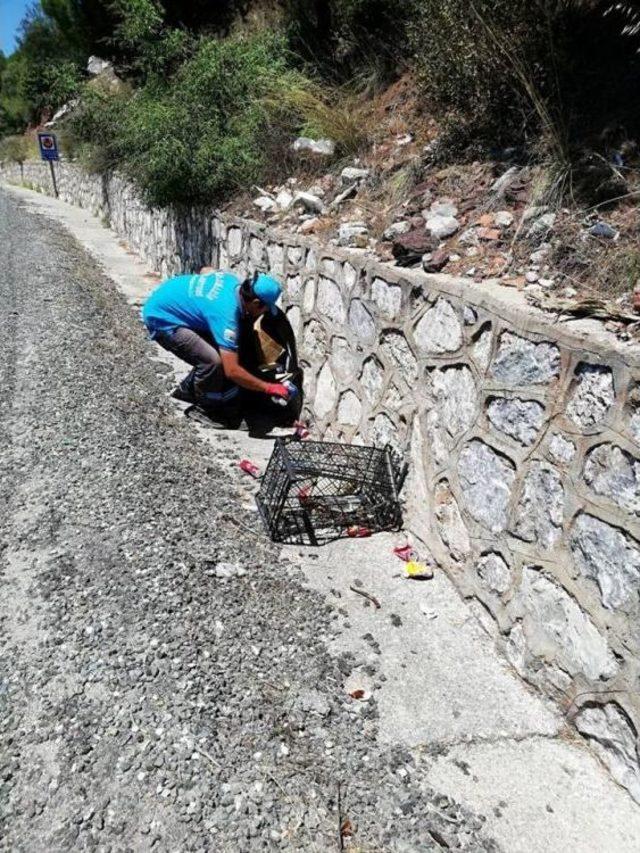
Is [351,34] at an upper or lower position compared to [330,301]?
upper

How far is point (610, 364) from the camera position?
2.16m

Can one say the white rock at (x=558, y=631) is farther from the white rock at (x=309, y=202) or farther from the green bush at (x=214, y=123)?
the green bush at (x=214, y=123)

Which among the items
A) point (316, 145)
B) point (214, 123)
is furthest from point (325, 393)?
point (214, 123)

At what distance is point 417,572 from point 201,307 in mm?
2724

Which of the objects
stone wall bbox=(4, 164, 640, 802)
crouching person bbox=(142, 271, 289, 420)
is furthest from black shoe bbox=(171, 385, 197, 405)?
stone wall bbox=(4, 164, 640, 802)

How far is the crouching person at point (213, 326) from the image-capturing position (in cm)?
450

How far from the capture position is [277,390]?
462 centimetres

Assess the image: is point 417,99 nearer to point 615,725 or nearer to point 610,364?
point 610,364

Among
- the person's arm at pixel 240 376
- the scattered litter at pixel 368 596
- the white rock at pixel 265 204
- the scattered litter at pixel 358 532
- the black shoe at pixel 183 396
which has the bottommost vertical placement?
the scattered litter at pixel 368 596

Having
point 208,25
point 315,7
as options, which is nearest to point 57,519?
point 315,7

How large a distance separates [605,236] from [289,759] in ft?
9.21

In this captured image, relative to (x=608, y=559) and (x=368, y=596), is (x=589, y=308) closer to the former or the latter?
(x=608, y=559)

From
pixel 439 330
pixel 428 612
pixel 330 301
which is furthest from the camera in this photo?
pixel 330 301

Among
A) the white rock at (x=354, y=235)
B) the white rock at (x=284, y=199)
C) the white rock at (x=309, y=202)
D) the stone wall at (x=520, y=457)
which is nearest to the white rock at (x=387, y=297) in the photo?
the stone wall at (x=520, y=457)
